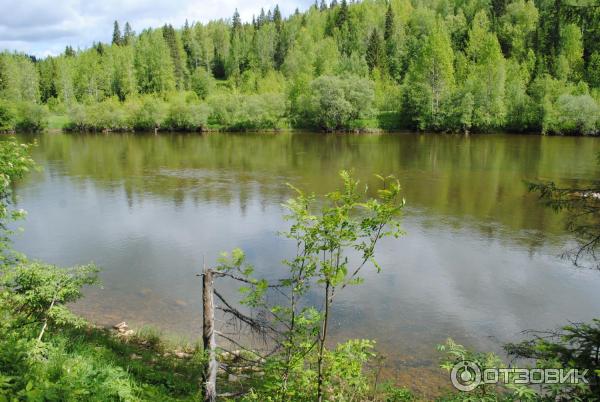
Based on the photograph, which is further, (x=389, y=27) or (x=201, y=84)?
(x=389, y=27)

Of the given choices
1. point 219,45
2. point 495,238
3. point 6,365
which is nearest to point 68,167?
point 495,238

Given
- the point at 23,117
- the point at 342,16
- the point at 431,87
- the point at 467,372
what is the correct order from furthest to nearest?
the point at 342,16, the point at 23,117, the point at 431,87, the point at 467,372

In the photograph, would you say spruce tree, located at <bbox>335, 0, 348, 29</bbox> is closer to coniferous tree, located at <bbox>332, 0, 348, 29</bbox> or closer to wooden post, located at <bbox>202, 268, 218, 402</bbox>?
coniferous tree, located at <bbox>332, 0, 348, 29</bbox>

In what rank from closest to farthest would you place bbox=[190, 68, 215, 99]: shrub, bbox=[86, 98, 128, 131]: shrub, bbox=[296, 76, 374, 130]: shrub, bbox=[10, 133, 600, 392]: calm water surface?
bbox=[10, 133, 600, 392]: calm water surface, bbox=[296, 76, 374, 130]: shrub, bbox=[86, 98, 128, 131]: shrub, bbox=[190, 68, 215, 99]: shrub

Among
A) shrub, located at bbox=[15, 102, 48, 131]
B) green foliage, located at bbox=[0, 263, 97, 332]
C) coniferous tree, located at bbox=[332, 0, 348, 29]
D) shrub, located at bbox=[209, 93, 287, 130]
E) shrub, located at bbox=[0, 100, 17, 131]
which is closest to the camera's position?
green foliage, located at bbox=[0, 263, 97, 332]

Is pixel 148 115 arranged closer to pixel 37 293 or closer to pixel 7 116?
pixel 7 116

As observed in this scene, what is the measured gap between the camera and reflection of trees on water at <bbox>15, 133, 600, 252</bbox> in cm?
3145

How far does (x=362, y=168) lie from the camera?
46938 millimetres

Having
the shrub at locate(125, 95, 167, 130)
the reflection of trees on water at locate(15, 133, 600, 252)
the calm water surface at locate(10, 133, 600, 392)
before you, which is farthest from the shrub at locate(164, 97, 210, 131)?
the calm water surface at locate(10, 133, 600, 392)

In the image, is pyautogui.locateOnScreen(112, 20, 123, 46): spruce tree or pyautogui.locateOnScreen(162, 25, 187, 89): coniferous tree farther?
pyautogui.locateOnScreen(112, 20, 123, 46): spruce tree

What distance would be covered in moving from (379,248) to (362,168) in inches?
948

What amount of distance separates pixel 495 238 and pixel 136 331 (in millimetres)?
19246

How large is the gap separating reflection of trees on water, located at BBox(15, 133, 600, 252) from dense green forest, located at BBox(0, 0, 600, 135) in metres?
9.66

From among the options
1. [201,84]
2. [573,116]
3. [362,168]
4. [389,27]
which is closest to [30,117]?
[201,84]
